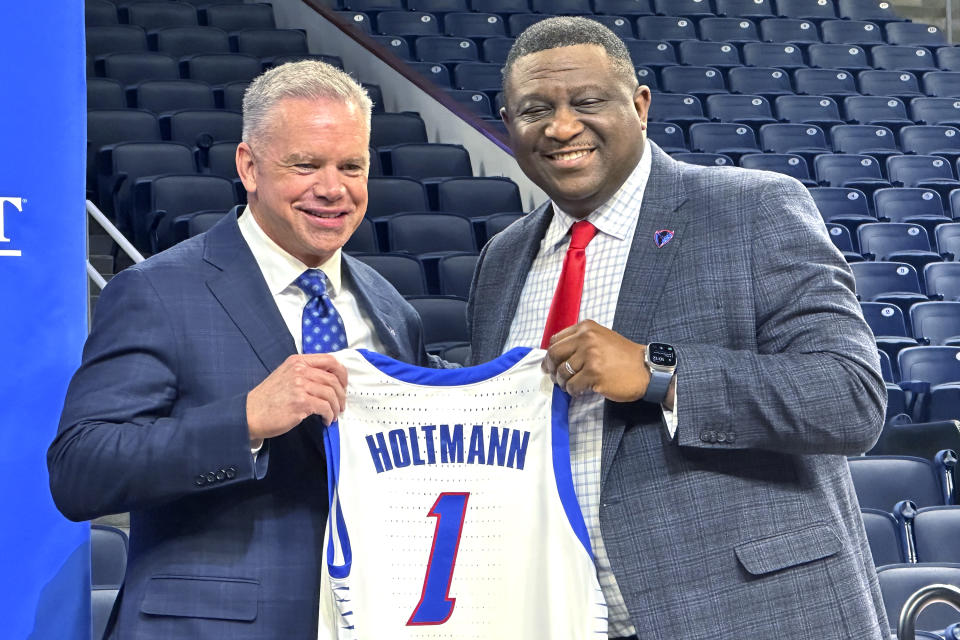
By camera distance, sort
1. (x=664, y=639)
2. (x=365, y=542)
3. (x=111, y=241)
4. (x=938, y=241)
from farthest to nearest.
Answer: (x=938, y=241) < (x=111, y=241) < (x=365, y=542) < (x=664, y=639)

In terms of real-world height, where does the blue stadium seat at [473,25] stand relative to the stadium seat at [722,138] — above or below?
above

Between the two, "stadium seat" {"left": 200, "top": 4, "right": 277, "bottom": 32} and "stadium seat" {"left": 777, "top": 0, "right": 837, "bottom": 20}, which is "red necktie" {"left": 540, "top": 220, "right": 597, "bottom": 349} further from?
"stadium seat" {"left": 777, "top": 0, "right": 837, "bottom": 20}

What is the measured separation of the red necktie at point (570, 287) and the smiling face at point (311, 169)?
43cm

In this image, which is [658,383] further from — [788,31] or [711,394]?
[788,31]

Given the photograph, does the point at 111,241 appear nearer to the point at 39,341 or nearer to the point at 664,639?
the point at 39,341

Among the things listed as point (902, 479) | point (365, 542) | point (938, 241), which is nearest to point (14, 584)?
point (365, 542)

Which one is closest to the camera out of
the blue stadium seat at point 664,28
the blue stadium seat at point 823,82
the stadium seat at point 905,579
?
the stadium seat at point 905,579

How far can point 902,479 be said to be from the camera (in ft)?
16.0

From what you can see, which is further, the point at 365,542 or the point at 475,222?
the point at 475,222

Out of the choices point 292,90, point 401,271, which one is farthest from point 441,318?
point 292,90

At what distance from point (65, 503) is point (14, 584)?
383 millimetres

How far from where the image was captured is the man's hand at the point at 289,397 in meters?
2.06

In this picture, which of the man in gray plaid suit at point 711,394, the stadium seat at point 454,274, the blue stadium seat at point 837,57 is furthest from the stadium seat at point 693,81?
the man in gray plaid suit at point 711,394

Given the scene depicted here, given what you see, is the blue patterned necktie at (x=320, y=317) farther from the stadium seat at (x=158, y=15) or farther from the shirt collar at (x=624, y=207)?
the stadium seat at (x=158, y=15)
